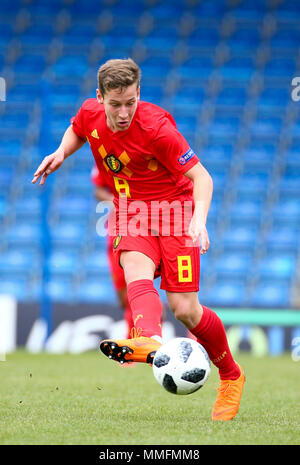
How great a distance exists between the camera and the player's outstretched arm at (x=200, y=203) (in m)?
3.21

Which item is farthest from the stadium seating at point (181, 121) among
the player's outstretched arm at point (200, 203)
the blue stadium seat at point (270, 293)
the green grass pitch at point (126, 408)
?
the player's outstretched arm at point (200, 203)

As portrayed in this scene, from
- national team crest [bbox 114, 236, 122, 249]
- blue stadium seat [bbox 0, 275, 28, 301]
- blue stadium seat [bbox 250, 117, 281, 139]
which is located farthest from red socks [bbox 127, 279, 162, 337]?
blue stadium seat [bbox 250, 117, 281, 139]

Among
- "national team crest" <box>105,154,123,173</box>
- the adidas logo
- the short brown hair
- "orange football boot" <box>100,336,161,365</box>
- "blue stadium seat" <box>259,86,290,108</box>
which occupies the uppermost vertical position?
"blue stadium seat" <box>259,86,290,108</box>

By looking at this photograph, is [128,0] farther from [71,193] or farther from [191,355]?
[191,355]

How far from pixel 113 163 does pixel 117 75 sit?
0.55m

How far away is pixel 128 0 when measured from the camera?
14.8 metres

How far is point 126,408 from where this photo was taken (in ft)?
13.1

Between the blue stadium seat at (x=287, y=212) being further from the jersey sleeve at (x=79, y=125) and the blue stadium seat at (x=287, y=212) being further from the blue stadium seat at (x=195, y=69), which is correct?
the jersey sleeve at (x=79, y=125)

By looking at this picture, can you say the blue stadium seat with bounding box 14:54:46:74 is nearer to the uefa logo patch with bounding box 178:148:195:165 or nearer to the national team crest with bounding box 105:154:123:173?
the national team crest with bounding box 105:154:123:173

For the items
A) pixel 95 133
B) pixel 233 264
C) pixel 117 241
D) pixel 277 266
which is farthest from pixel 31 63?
pixel 117 241

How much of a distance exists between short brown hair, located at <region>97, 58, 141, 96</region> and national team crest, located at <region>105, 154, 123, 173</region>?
397mm

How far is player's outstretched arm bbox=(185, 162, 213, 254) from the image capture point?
126 inches

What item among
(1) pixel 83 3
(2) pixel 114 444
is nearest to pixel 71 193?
(1) pixel 83 3

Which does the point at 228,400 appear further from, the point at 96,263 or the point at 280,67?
the point at 280,67
